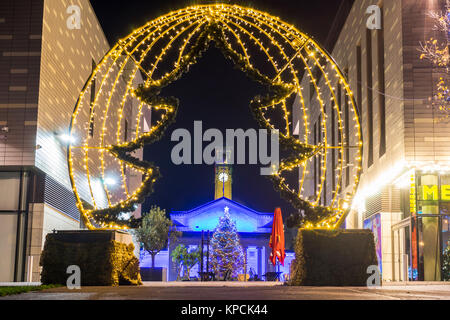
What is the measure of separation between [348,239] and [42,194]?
16.1 metres

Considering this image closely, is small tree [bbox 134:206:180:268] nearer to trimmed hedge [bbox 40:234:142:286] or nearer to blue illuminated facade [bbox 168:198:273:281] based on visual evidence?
blue illuminated facade [bbox 168:198:273:281]

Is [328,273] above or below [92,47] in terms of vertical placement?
below

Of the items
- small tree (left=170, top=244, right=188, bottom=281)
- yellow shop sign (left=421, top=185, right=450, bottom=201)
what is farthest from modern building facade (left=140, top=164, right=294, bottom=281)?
yellow shop sign (left=421, top=185, right=450, bottom=201)

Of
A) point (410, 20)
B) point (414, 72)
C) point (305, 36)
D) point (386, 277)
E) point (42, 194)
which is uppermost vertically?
point (410, 20)

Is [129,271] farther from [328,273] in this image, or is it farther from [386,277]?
[386,277]

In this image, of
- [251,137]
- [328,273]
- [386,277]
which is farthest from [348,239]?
[251,137]

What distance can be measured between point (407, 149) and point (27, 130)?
546 inches

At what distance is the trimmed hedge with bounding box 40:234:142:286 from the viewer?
37.4ft

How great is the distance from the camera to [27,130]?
2336 centimetres

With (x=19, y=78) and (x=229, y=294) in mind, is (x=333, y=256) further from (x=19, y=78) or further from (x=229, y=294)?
(x=19, y=78)

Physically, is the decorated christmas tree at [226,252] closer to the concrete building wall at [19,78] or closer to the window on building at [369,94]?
the window on building at [369,94]

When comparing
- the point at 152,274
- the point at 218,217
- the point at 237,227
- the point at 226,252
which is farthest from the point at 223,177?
the point at 152,274

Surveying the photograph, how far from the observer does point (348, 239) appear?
11.5 meters

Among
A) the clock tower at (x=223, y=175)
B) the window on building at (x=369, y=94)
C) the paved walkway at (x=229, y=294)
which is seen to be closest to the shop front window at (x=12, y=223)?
the window on building at (x=369, y=94)
